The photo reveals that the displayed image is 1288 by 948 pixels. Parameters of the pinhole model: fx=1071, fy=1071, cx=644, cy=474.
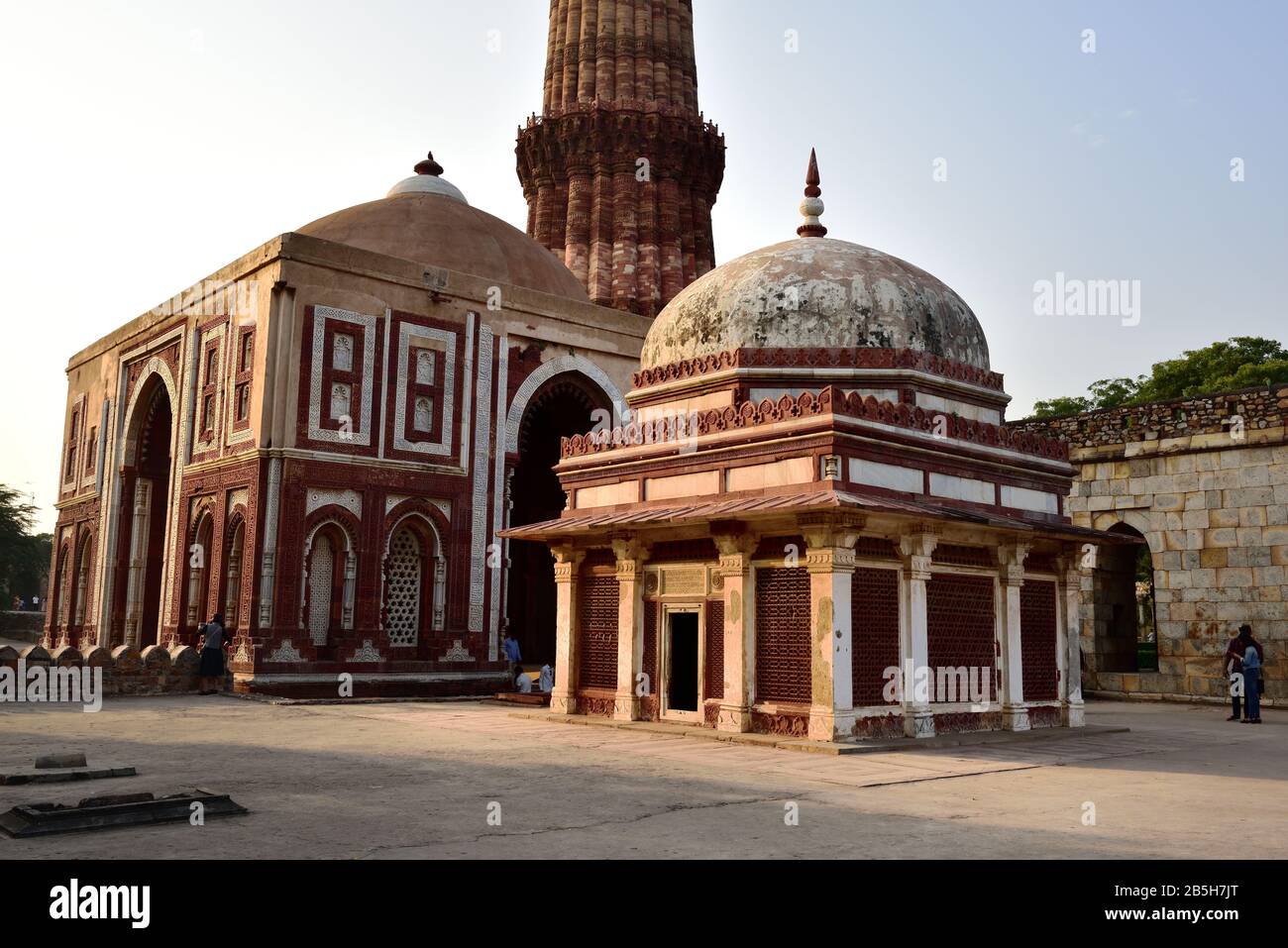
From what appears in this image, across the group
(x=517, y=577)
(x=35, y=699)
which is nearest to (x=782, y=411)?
(x=35, y=699)

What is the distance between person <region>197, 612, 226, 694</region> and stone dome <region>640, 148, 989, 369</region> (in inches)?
383

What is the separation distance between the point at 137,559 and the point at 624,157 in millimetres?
18427

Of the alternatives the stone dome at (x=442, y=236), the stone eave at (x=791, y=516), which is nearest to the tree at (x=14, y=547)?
the stone dome at (x=442, y=236)

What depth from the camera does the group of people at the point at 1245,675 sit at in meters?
16.6

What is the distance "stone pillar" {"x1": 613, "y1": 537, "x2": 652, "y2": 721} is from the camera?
46.6 ft

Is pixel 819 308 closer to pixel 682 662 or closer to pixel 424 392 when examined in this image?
pixel 682 662

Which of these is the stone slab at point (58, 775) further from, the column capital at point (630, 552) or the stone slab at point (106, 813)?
the column capital at point (630, 552)

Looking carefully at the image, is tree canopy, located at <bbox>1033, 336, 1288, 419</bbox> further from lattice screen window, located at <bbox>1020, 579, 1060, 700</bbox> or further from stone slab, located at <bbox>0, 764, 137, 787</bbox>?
stone slab, located at <bbox>0, 764, 137, 787</bbox>

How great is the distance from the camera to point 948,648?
524 inches

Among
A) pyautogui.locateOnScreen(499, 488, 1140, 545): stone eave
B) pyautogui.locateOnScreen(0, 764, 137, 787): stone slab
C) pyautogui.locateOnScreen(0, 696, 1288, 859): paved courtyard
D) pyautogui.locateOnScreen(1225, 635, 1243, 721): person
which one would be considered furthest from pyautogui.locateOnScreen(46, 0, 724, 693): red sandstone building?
pyautogui.locateOnScreen(1225, 635, 1243, 721): person

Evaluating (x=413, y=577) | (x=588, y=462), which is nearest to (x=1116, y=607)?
(x=588, y=462)

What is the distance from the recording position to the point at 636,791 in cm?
844

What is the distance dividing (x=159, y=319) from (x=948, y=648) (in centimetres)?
2029

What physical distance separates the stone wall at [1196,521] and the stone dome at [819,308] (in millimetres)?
7217
